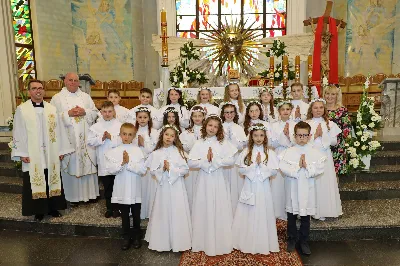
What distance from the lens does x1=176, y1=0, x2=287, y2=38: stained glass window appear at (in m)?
13.2

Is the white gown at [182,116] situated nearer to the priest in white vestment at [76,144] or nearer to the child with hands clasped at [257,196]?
the priest in white vestment at [76,144]

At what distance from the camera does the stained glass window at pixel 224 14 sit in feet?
43.3

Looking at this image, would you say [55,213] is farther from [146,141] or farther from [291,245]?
[291,245]

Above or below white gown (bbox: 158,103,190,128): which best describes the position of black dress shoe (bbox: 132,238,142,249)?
below

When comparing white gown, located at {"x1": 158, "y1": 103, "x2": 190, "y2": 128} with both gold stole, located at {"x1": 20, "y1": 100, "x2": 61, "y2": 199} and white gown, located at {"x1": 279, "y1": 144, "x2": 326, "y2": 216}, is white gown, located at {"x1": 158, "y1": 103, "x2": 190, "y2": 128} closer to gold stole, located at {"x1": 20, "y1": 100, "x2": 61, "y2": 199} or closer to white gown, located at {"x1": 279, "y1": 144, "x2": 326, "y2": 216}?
gold stole, located at {"x1": 20, "y1": 100, "x2": 61, "y2": 199}

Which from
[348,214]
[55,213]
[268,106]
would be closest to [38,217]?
[55,213]

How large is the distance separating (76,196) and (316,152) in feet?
12.8

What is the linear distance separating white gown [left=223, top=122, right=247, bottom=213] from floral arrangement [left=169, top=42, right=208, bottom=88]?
8.43ft

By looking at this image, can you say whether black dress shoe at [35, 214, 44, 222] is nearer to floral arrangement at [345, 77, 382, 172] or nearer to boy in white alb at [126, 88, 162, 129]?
boy in white alb at [126, 88, 162, 129]

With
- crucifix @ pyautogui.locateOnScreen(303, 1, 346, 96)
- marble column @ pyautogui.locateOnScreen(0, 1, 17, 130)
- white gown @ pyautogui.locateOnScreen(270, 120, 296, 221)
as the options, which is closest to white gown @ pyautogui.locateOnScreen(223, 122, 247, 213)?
white gown @ pyautogui.locateOnScreen(270, 120, 296, 221)

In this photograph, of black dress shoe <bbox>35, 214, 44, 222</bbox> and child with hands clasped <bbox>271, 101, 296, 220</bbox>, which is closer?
child with hands clasped <bbox>271, 101, 296, 220</bbox>

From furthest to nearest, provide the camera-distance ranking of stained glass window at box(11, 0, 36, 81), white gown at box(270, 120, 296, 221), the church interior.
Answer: stained glass window at box(11, 0, 36, 81) → white gown at box(270, 120, 296, 221) → the church interior

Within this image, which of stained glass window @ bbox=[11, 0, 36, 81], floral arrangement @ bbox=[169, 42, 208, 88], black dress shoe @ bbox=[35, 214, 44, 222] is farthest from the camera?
stained glass window @ bbox=[11, 0, 36, 81]

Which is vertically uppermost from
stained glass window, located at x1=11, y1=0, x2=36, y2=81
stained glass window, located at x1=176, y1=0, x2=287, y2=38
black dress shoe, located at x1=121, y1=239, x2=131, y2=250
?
stained glass window, located at x1=176, y1=0, x2=287, y2=38
